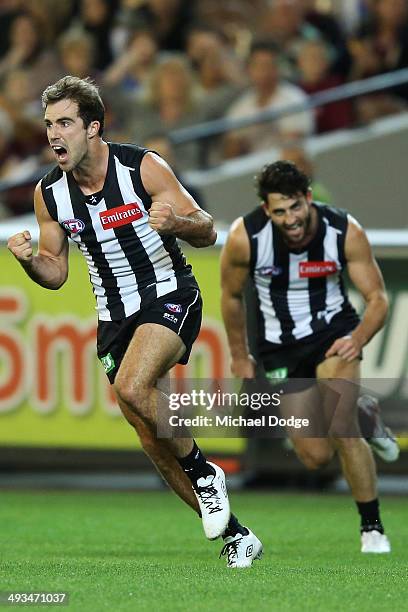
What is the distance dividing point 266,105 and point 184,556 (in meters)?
6.95

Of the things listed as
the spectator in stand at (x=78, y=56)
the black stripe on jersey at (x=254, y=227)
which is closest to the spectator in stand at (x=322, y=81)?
the spectator in stand at (x=78, y=56)

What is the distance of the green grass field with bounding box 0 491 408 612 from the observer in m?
5.39

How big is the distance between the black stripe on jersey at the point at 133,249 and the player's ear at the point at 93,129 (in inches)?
7.2

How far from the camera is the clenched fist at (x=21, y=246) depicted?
6.27 metres

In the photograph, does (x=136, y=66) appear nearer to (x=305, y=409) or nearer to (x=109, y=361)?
(x=305, y=409)

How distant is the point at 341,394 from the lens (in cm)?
765

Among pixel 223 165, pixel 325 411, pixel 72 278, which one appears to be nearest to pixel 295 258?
pixel 325 411

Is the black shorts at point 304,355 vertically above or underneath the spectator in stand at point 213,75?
underneath

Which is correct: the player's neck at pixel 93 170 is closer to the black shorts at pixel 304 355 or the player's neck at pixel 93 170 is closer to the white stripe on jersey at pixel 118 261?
the white stripe on jersey at pixel 118 261

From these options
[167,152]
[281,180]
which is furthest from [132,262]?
[167,152]

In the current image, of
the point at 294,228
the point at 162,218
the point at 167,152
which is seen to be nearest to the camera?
the point at 162,218

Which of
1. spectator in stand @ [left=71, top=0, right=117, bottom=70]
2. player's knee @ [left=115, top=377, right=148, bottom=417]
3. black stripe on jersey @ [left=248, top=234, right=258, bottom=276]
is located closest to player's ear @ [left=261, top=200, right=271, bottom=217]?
black stripe on jersey @ [left=248, top=234, right=258, bottom=276]

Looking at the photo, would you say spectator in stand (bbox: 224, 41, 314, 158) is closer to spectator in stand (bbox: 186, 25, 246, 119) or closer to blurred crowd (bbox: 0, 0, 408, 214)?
blurred crowd (bbox: 0, 0, 408, 214)

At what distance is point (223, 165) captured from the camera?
13547mm
